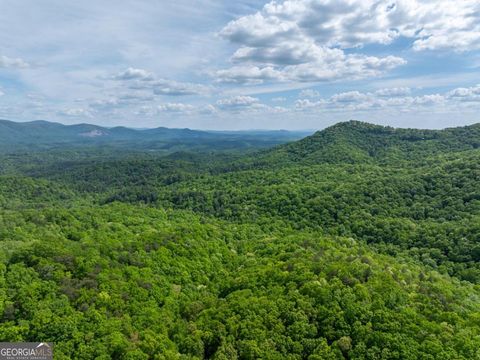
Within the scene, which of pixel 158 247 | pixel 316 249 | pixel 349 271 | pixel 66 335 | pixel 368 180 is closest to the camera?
pixel 66 335

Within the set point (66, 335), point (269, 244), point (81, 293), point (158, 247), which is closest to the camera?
point (66, 335)

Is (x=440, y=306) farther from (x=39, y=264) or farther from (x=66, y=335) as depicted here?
(x=39, y=264)

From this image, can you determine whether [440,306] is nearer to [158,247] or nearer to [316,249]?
[316,249]

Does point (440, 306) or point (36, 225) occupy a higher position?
point (36, 225)

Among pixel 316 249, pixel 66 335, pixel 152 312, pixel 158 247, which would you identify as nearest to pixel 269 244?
pixel 316 249

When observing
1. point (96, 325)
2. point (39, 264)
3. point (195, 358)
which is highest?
A: point (39, 264)

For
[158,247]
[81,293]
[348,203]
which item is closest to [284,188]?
[348,203]

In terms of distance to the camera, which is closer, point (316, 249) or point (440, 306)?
point (440, 306)

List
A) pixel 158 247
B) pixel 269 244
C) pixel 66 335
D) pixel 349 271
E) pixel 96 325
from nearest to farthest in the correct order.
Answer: pixel 66 335 → pixel 96 325 → pixel 349 271 → pixel 158 247 → pixel 269 244

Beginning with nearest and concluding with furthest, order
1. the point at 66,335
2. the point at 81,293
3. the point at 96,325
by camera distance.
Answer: the point at 66,335 → the point at 96,325 → the point at 81,293
